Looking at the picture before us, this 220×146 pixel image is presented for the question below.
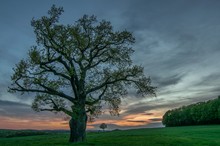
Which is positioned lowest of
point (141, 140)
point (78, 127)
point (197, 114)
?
point (141, 140)

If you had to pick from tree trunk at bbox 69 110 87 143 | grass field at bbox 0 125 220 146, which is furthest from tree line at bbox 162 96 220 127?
tree trunk at bbox 69 110 87 143

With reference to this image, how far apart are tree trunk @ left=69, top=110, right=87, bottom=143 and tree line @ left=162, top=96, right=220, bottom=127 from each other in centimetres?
7775

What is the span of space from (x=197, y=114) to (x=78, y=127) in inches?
3460

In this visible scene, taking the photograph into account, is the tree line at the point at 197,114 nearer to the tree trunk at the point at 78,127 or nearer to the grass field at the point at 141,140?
the grass field at the point at 141,140

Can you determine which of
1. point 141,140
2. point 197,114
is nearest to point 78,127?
point 141,140

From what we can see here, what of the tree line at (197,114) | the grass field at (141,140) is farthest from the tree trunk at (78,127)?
the tree line at (197,114)

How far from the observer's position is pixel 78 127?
47.8 meters

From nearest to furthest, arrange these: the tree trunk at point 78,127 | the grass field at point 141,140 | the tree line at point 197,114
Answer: the grass field at point 141,140, the tree trunk at point 78,127, the tree line at point 197,114

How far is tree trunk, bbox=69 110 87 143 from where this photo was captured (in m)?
47.6

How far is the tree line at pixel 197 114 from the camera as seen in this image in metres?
119

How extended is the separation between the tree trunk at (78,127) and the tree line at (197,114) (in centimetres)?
7775

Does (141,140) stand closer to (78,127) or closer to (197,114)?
(78,127)

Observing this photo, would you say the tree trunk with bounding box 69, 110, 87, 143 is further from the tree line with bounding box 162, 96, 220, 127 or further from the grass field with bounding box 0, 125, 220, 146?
the tree line with bounding box 162, 96, 220, 127

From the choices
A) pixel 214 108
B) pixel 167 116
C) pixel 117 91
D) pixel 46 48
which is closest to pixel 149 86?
pixel 117 91
